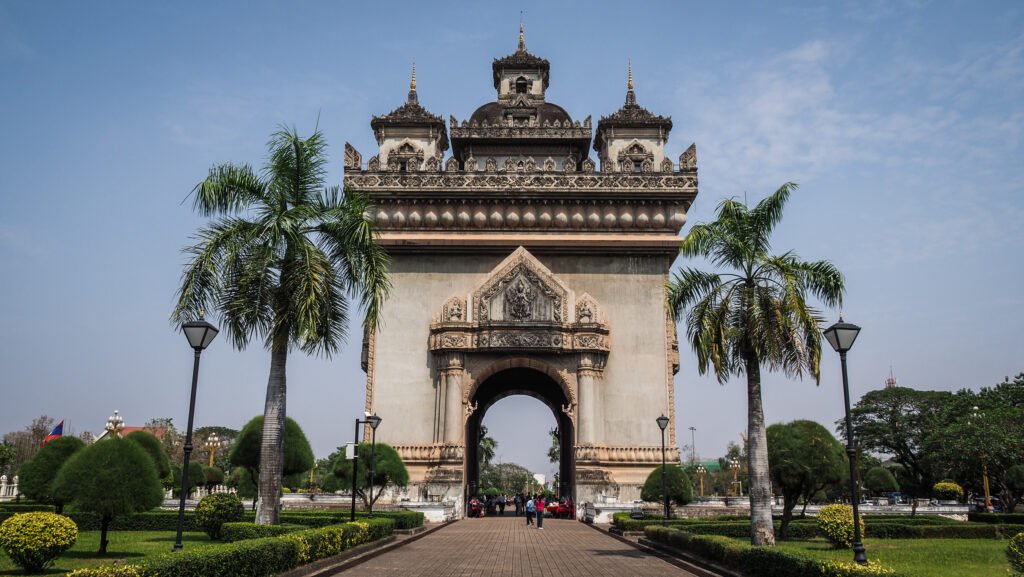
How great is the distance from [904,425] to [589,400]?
43.3m

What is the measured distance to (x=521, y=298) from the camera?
28.9m

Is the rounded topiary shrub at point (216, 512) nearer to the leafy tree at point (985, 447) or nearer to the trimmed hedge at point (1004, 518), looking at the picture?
the trimmed hedge at point (1004, 518)

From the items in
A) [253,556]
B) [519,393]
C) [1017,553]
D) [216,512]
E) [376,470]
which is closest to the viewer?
[1017,553]

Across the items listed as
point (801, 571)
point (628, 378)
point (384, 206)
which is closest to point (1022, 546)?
point (801, 571)

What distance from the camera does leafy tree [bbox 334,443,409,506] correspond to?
23.3 metres

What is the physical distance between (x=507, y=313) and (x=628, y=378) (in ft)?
17.5

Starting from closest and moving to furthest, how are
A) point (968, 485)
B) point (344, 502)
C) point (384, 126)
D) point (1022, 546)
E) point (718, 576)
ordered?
1. point (1022, 546)
2. point (718, 576)
3. point (344, 502)
4. point (384, 126)
5. point (968, 485)

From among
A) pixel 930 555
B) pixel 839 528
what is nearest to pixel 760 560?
pixel 930 555

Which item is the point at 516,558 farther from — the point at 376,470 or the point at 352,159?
the point at 352,159

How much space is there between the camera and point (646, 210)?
3041 centimetres

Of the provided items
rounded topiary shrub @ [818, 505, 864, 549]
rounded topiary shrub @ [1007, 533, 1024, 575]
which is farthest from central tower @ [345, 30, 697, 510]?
rounded topiary shrub @ [1007, 533, 1024, 575]

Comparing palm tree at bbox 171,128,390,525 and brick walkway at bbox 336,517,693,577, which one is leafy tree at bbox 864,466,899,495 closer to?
brick walkway at bbox 336,517,693,577

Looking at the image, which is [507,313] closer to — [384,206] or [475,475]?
[384,206]

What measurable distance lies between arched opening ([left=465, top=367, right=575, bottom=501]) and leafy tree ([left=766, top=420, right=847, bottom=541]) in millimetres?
11645
